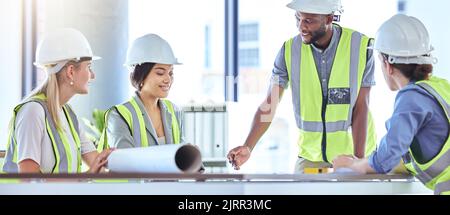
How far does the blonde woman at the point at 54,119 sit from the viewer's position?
1999 mm

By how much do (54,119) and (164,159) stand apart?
2.61ft

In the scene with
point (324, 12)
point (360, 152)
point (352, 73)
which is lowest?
point (360, 152)

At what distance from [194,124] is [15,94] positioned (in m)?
1.15

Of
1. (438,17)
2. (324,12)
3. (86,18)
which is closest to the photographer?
(324,12)

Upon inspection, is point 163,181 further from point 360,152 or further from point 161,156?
point 360,152

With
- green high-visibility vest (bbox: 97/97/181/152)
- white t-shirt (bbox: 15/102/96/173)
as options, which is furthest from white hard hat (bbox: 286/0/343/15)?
white t-shirt (bbox: 15/102/96/173)

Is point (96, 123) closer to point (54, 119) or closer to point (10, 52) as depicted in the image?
point (10, 52)

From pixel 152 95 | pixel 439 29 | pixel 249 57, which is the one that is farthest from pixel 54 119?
pixel 249 57

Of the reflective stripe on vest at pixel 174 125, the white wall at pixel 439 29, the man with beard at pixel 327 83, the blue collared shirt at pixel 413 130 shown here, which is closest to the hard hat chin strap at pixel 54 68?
the reflective stripe on vest at pixel 174 125

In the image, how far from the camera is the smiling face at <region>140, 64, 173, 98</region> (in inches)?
93.8

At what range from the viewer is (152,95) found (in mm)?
2385

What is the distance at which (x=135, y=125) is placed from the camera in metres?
2.28
